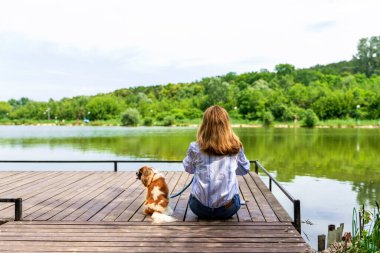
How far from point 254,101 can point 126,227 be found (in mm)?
75598

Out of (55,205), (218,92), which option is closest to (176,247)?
(55,205)

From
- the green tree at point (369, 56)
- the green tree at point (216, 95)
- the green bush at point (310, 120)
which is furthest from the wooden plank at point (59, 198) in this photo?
the green tree at point (369, 56)

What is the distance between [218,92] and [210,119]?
87.6 m

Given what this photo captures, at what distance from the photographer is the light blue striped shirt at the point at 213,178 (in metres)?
4.21

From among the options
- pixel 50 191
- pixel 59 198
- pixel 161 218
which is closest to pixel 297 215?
pixel 161 218

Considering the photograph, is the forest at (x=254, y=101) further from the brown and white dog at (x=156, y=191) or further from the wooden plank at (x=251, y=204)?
the brown and white dog at (x=156, y=191)

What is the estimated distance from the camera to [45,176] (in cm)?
817

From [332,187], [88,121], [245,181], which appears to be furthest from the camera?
[88,121]

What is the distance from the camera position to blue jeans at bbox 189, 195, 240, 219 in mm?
4375

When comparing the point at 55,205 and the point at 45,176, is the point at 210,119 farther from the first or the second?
the point at 45,176

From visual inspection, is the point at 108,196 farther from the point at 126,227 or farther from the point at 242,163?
the point at 242,163

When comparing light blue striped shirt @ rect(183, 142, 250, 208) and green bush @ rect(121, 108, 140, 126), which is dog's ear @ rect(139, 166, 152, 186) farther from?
green bush @ rect(121, 108, 140, 126)

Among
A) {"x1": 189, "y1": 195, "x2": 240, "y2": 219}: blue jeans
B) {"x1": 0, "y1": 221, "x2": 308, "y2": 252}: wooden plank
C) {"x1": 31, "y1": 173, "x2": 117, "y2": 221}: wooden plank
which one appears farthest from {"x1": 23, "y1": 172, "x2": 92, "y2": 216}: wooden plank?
{"x1": 189, "y1": 195, "x2": 240, "y2": 219}: blue jeans

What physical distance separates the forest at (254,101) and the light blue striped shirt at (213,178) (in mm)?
62027
